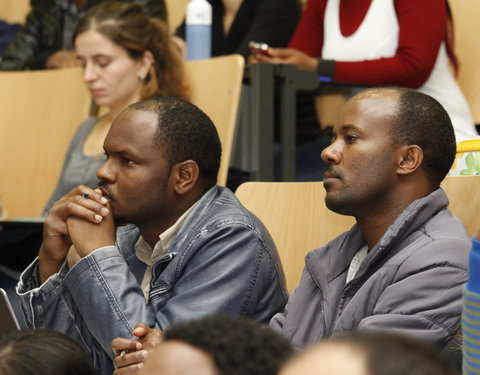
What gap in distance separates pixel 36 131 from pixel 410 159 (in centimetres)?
207

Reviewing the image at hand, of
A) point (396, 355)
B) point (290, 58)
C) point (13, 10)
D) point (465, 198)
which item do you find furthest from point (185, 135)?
point (13, 10)

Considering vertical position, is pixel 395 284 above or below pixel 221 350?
below

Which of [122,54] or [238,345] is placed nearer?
[238,345]

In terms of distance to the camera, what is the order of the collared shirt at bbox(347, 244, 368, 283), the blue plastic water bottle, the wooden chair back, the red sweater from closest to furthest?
the collared shirt at bbox(347, 244, 368, 283) → the wooden chair back → the red sweater → the blue plastic water bottle

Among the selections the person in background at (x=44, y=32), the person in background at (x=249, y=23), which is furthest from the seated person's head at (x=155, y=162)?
the person in background at (x=44, y=32)

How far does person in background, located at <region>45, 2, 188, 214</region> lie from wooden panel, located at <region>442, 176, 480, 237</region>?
1358mm

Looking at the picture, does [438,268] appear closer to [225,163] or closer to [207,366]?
[207,366]

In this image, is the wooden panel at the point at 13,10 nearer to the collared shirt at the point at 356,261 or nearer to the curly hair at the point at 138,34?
the curly hair at the point at 138,34

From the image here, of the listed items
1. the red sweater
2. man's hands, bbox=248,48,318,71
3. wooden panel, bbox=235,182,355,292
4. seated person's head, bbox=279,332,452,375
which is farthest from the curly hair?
seated person's head, bbox=279,332,452,375

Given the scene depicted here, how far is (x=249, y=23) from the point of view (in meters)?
3.46

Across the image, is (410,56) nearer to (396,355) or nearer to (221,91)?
(221,91)

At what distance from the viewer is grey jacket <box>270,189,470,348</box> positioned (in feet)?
4.65

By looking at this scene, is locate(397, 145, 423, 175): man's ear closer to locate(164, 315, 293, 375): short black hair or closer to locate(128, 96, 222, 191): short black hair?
locate(128, 96, 222, 191): short black hair

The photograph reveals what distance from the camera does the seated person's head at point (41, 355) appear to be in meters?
1.22
